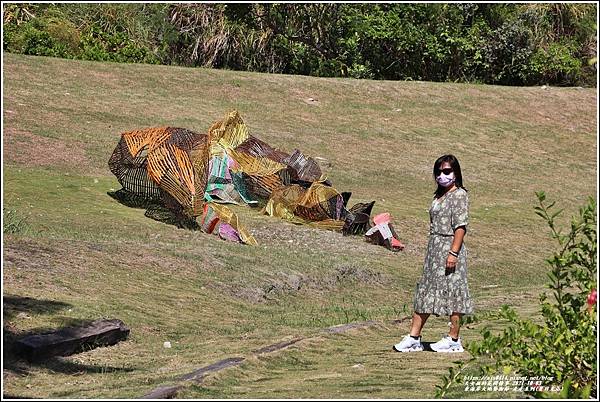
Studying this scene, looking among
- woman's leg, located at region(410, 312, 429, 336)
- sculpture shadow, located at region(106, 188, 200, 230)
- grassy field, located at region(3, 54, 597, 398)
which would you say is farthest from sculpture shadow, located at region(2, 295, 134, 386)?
sculpture shadow, located at region(106, 188, 200, 230)

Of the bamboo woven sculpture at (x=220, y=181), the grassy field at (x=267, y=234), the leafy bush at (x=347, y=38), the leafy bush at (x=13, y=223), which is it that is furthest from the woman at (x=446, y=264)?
the leafy bush at (x=347, y=38)

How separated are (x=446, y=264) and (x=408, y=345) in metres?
0.74

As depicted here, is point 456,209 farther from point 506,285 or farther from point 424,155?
point 424,155

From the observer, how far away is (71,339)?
975 centimetres

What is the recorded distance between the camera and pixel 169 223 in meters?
18.2

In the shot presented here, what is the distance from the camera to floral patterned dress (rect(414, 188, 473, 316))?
388 inches

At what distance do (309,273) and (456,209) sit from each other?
576 cm

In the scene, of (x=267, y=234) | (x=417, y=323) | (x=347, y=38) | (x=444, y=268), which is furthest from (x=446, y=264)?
(x=347, y=38)

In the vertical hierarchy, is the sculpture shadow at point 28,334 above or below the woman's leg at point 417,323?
below

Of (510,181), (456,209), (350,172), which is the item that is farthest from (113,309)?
(510,181)

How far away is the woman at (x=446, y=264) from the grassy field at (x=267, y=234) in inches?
13.3

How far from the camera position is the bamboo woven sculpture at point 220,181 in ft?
58.9

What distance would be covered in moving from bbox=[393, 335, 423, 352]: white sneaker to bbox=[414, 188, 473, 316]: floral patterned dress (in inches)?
9.8

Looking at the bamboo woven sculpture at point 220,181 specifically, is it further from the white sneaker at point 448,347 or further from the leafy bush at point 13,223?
the white sneaker at point 448,347
